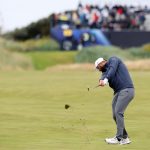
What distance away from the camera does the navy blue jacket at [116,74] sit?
16.5 metres

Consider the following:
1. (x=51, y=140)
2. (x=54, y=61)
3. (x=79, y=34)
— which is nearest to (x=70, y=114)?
(x=51, y=140)

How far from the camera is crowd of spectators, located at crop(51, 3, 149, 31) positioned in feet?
263

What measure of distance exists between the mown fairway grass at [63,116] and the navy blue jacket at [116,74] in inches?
53.3

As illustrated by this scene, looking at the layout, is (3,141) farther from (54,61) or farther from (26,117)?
(54,61)

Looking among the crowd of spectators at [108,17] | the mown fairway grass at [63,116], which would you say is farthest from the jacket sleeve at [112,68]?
the crowd of spectators at [108,17]

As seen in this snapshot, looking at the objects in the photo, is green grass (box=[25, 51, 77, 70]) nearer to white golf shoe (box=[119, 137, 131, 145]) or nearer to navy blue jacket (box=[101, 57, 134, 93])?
white golf shoe (box=[119, 137, 131, 145])

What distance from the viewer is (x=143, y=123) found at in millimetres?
21938

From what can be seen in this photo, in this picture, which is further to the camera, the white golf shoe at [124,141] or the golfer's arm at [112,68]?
the white golf shoe at [124,141]

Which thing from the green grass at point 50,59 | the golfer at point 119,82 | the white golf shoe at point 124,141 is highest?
the golfer at point 119,82

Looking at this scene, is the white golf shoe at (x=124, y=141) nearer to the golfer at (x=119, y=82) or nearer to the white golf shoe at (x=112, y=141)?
the white golf shoe at (x=112, y=141)

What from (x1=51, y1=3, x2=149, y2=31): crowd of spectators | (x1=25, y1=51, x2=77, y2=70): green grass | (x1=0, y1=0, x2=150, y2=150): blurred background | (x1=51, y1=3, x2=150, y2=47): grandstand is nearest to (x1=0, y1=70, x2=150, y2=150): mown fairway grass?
(x1=0, y1=0, x2=150, y2=150): blurred background

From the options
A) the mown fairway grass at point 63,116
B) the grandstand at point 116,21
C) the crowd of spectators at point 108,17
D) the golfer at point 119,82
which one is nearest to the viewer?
the golfer at point 119,82

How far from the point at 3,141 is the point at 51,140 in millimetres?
1161

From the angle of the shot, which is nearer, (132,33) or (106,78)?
(106,78)
